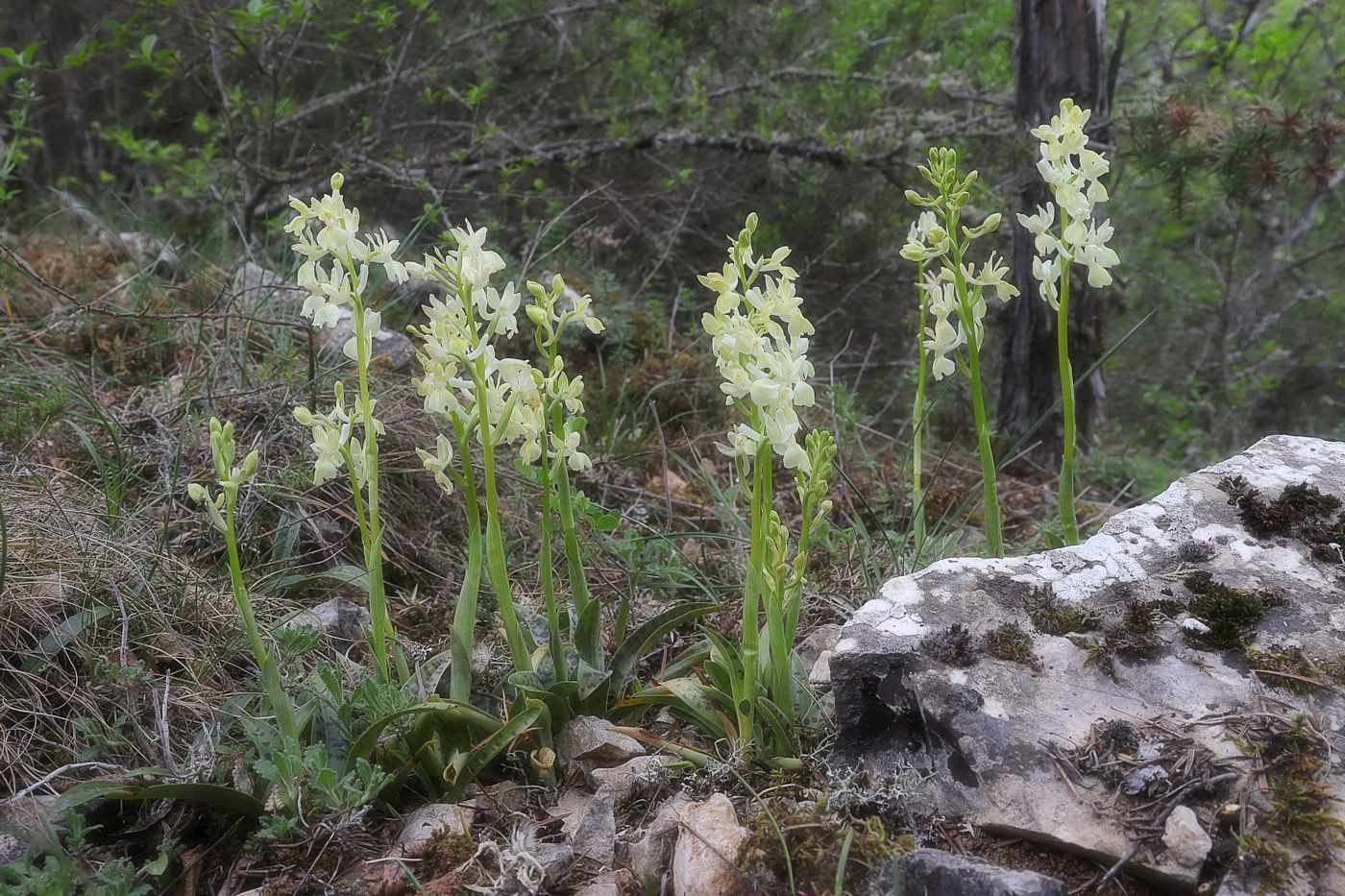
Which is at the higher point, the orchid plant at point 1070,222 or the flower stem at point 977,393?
the orchid plant at point 1070,222

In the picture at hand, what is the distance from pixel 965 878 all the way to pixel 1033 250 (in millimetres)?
3519

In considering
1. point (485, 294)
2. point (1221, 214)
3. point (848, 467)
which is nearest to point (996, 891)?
point (485, 294)

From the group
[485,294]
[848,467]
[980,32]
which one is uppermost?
[980,32]

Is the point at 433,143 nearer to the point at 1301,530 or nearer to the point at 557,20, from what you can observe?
the point at 557,20

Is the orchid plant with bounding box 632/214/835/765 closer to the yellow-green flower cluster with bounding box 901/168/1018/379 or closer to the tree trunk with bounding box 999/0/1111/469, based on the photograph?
the yellow-green flower cluster with bounding box 901/168/1018/379

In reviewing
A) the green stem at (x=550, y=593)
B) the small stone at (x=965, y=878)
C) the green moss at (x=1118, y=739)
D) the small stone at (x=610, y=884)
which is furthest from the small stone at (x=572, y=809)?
the green moss at (x=1118, y=739)

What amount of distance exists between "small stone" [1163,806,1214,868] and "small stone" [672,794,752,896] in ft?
2.38

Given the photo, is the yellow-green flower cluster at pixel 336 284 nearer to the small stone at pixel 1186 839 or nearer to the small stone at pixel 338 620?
the small stone at pixel 338 620

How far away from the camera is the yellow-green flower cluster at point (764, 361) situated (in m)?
1.75

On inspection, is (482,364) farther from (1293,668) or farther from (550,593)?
(1293,668)

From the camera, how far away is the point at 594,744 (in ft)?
6.59

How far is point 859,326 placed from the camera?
582cm

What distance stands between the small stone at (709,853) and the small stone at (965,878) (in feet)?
0.99

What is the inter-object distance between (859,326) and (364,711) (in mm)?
4592
